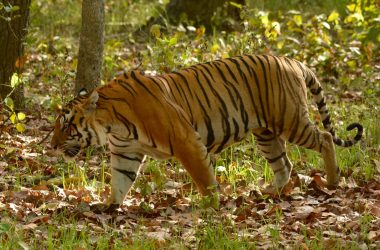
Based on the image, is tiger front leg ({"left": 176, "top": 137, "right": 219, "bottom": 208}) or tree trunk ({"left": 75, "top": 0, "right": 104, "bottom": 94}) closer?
tiger front leg ({"left": 176, "top": 137, "right": 219, "bottom": 208})

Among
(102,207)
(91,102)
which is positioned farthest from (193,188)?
(91,102)

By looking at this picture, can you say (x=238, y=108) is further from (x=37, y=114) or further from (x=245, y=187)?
(x=37, y=114)

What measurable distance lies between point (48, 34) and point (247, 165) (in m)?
6.51

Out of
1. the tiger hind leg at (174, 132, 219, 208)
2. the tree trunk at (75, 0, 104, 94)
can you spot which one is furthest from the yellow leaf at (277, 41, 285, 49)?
the tiger hind leg at (174, 132, 219, 208)

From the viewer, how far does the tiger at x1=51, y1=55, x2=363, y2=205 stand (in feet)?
19.4

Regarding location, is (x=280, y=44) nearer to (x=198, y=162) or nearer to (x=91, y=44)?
(x=91, y=44)

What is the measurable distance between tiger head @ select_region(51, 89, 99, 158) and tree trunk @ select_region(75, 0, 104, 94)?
6.67 feet

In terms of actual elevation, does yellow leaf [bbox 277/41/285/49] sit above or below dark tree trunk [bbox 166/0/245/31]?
below

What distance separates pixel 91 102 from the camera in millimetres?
5922

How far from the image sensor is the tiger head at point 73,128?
599 centimetres

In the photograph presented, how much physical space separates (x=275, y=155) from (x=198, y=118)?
2.86 ft

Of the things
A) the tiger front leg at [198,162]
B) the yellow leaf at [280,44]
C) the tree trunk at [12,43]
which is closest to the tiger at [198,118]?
the tiger front leg at [198,162]

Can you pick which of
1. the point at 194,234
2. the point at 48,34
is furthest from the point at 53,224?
the point at 48,34

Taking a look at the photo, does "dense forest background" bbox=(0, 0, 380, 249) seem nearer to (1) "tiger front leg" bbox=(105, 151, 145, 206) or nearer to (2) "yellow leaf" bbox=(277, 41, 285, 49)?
(2) "yellow leaf" bbox=(277, 41, 285, 49)
